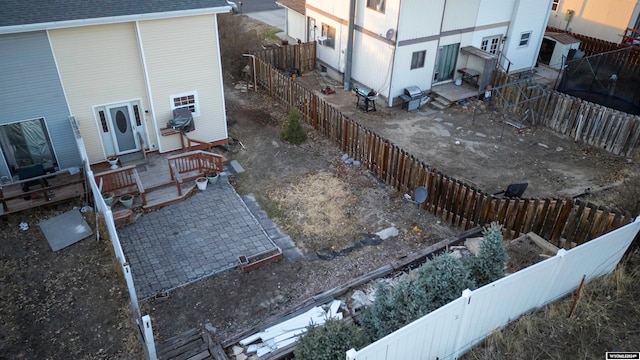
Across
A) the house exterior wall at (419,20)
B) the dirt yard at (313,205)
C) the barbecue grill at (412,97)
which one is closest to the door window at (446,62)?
the house exterior wall at (419,20)

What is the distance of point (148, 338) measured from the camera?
807 cm

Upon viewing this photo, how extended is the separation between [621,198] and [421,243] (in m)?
5.83

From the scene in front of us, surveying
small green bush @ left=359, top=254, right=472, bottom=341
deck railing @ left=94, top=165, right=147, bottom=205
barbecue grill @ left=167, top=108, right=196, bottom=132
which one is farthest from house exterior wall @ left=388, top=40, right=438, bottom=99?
small green bush @ left=359, top=254, right=472, bottom=341

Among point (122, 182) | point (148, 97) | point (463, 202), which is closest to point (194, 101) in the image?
point (148, 97)

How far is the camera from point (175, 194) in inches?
552

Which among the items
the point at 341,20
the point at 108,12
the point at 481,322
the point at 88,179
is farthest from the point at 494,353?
the point at 341,20

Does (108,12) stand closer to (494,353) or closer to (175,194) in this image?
(175,194)

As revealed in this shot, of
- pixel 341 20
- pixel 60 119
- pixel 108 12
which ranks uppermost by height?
pixel 108 12

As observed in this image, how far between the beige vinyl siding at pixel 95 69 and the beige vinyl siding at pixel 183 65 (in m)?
0.49

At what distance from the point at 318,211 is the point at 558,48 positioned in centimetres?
1927

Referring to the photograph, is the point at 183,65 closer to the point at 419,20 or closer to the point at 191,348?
the point at 191,348

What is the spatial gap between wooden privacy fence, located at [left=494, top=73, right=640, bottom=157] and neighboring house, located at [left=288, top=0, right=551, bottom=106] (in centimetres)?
315

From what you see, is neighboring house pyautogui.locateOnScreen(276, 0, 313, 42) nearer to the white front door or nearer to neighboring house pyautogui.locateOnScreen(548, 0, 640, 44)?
the white front door

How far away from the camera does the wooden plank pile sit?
337 inches
